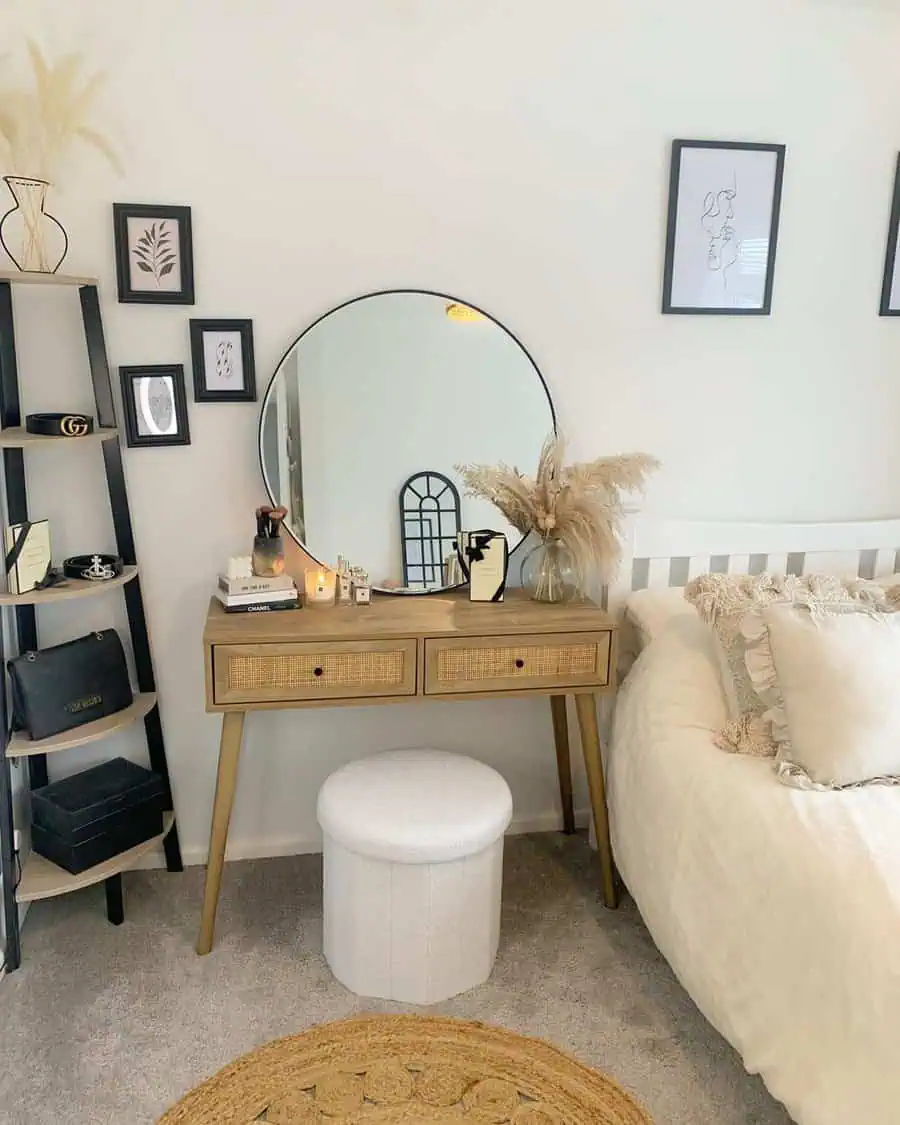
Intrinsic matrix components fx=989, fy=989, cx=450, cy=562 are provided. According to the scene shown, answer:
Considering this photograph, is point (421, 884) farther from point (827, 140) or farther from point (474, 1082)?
point (827, 140)

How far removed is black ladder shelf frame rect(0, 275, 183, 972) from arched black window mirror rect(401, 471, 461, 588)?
2.21 ft

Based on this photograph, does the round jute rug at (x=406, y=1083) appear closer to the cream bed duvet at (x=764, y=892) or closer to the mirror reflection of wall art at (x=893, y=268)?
the cream bed duvet at (x=764, y=892)

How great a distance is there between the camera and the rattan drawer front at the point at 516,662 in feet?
7.43

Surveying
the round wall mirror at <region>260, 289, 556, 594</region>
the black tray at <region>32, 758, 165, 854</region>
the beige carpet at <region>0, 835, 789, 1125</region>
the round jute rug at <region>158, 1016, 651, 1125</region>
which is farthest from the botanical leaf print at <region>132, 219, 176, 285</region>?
Answer: the round jute rug at <region>158, 1016, 651, 1125</region>

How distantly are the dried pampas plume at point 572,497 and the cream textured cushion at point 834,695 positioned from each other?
46cm

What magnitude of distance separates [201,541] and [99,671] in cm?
41

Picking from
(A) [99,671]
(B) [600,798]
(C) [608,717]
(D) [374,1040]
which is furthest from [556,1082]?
(A) [99,671]

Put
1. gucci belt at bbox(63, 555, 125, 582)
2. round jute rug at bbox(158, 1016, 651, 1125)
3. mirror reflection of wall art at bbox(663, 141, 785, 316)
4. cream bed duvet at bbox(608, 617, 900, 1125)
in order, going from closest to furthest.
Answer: cream bed duvet at bbox(608, 617, 900, 1125), round jute rug at bbox(158, 1016, 651, 1125), gucci belt at bbox(63, 555, 125, 582), mirror reflection of wall art at bbox(663, 141, 785, 316)

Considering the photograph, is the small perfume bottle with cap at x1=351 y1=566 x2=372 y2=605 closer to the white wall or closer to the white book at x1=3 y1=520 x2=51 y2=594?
the white wall

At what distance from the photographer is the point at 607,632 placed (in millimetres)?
2338

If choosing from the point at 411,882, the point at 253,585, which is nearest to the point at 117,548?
the point at 253,585

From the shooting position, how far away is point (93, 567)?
2299 millimetres

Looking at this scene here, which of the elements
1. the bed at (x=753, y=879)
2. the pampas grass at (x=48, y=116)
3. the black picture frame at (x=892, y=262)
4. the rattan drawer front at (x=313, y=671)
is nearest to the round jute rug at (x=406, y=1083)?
the bed at (x=753, y=879)

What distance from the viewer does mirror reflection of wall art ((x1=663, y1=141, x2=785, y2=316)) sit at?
8.36 feet
